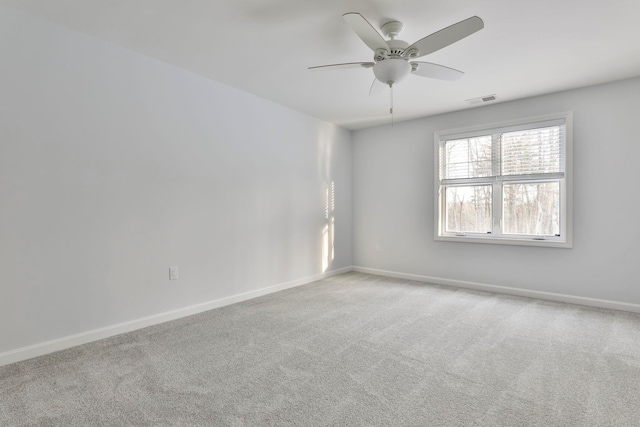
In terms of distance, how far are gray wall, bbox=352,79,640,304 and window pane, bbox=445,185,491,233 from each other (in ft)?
0.78

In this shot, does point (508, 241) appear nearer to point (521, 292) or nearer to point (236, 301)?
point (521, 292)

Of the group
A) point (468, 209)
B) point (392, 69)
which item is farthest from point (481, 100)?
point (392, 69)

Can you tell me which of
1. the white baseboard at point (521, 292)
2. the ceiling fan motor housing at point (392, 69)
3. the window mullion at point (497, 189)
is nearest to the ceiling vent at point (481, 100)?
the window mullion at point (497, 189)

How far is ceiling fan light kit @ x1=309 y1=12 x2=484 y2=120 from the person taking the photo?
196 centimetres

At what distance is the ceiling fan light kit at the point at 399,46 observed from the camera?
196 centimetres

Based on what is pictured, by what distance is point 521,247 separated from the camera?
3930mm

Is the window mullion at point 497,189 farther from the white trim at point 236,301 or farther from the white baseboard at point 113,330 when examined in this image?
the white baseboard at point 113,330

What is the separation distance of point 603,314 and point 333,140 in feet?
12.8

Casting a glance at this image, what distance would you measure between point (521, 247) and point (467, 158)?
135 centimetres

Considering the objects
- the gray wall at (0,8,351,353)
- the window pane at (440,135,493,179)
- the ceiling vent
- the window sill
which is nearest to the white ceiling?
the ceiling vent

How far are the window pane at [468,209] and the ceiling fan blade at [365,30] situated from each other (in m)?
2.83

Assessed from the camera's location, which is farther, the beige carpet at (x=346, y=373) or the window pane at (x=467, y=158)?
the window pane at (x=467, y=158)

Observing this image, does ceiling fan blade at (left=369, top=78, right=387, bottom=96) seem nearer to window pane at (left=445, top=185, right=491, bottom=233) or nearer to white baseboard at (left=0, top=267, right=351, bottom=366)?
window pane at (left=445, top=185, right=491, bottom=233)

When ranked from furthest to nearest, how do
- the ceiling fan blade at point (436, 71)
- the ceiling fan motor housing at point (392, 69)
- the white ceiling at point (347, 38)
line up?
the ceiling fan blade at point (436, 71) < the ceiling fan motor housing at point (392, 69) < the white ceiling at point (347, 38)
